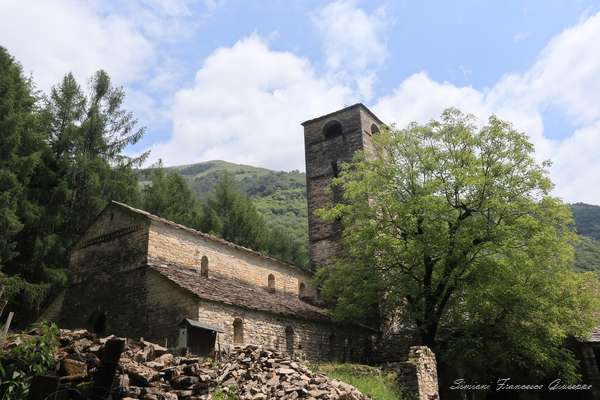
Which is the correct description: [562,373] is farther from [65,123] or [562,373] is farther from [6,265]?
[65,123]

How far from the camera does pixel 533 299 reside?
17.0 metres

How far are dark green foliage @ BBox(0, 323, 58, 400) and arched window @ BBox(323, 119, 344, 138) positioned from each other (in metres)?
21.8

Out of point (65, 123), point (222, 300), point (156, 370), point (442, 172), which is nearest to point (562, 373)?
point (442, 172)

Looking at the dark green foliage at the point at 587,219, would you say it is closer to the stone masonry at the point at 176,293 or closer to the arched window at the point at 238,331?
the stone masonry at the point at 176,293

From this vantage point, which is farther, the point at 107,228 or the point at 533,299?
the point at 107,228

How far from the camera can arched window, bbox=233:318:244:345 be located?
17250 mm

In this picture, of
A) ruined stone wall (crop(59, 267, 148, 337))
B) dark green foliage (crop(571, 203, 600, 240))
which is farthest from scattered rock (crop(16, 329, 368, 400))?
dark green foliage (crop(571, 203, 600, 240))

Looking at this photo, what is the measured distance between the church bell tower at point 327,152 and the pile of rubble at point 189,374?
14.3 m

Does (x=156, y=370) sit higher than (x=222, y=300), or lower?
lower

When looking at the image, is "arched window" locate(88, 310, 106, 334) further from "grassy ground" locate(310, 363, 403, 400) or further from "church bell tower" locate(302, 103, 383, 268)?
"church bell tower" locate(302, 103, 383, 268)

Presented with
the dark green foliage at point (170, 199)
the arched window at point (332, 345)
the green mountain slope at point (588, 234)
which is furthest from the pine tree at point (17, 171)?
the green mountain slope at point (588, 234)

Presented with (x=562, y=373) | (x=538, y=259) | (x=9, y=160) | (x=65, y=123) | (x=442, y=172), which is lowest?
(x=562, y=373)

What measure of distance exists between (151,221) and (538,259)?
1318 centimetres

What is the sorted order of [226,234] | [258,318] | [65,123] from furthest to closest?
[226,234]
[65,123]
[258,318]
